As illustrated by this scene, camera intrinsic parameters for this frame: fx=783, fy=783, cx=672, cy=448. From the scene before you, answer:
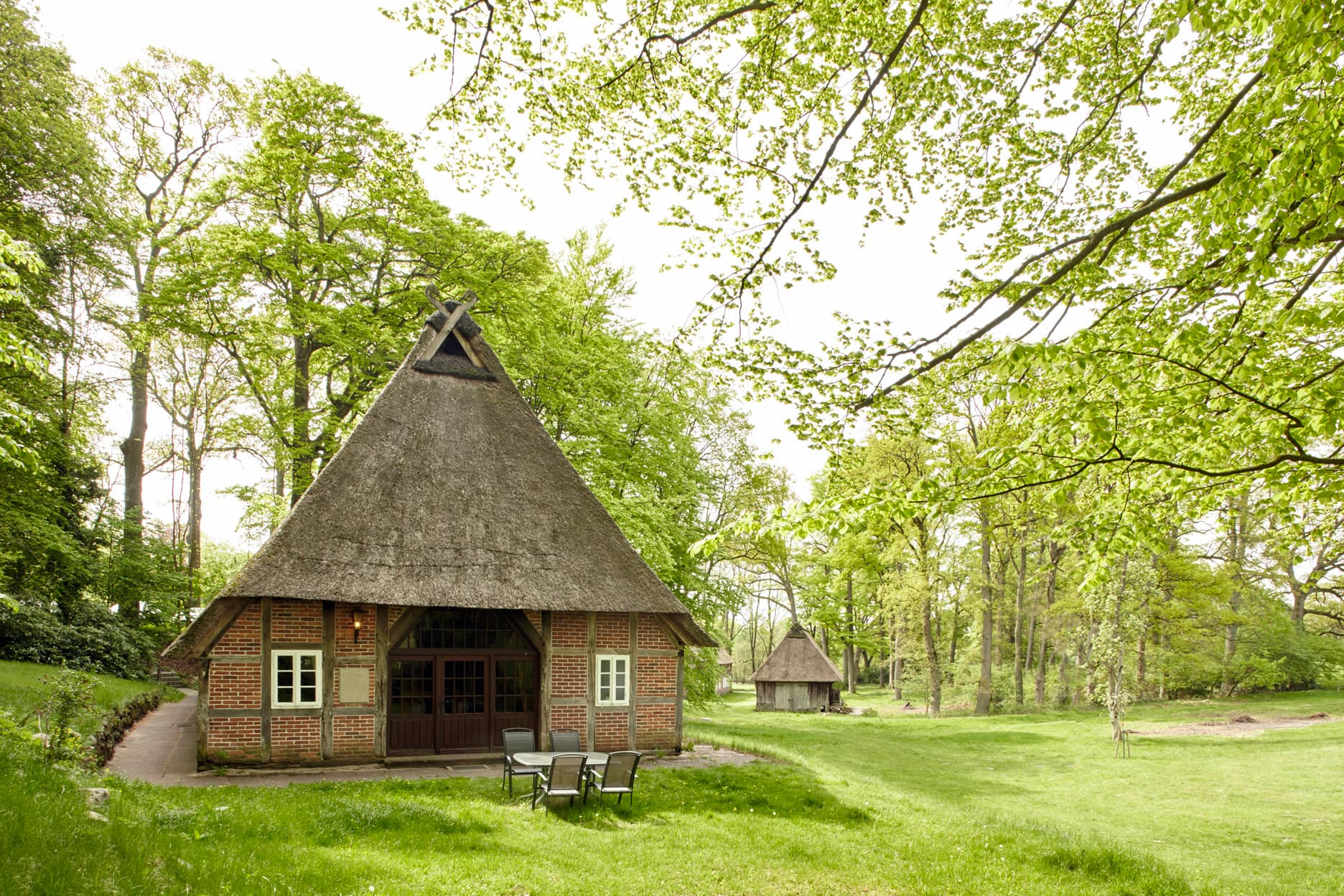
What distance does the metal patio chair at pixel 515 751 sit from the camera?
10.9m

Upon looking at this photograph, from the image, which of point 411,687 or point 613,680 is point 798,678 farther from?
point 411,687

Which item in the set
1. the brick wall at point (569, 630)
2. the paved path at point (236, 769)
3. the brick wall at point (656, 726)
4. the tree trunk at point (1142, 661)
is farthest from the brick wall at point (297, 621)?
the tree trunk at point (1142, 661)

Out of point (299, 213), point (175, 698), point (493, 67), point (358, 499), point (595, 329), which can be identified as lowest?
point (175, 698)

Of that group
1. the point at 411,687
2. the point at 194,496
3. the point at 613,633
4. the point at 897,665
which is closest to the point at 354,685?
the point at 411,687

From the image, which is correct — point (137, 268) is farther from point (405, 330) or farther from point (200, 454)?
point (405, 330)

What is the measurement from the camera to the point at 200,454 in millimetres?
29953

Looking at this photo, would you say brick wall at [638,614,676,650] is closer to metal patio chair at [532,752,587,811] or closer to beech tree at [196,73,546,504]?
metal patio chair at [532,752,587,811]

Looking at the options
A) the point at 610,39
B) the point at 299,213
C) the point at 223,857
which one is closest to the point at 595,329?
the point at 299,213

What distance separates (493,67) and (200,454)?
95.4 ft

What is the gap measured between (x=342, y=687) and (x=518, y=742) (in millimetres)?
3244

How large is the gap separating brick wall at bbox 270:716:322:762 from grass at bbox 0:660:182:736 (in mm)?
2366

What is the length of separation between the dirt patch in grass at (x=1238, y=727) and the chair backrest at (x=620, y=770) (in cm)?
1833

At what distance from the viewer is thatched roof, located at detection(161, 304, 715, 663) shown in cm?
1234

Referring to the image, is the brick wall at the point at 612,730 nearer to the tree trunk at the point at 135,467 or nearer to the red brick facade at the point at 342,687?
the red brick facade at the point at 342,687
